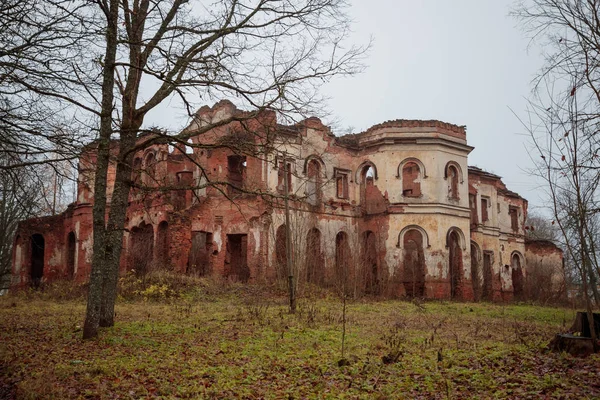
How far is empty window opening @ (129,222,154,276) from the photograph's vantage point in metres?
23.7

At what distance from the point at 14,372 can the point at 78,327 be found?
12.1ft

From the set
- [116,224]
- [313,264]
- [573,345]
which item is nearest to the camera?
[573,345]

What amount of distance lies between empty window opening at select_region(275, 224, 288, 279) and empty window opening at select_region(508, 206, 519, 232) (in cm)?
1829

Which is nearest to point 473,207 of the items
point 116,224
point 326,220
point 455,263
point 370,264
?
point 455,263

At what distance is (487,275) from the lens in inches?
1266

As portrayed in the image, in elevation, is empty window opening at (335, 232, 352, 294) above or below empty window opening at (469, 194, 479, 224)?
below

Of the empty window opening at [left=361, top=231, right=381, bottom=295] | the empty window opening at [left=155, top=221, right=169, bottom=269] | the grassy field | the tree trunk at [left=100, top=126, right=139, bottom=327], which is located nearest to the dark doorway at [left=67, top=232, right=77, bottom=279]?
the empty window opening at [left=155, top=221, right=169, bottom=269]

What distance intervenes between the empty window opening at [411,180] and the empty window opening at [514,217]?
9.72m

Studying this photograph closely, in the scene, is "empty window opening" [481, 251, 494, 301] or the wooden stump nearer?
the wooden stump

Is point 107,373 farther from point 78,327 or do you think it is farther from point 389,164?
point 389,164

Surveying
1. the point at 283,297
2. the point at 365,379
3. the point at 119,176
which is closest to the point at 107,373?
the point at 365,379

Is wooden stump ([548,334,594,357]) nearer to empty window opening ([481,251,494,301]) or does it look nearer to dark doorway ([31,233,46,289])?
empty window opening ([481,251,494,301])

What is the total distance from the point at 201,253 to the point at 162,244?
6.83 feet

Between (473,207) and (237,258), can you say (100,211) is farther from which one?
(473,207)
